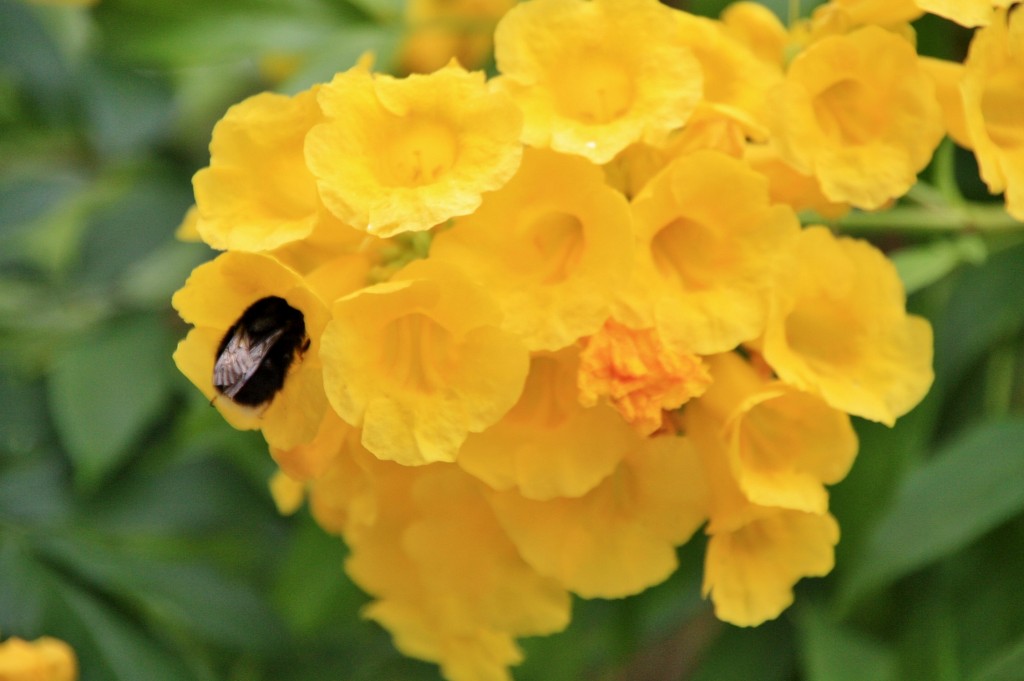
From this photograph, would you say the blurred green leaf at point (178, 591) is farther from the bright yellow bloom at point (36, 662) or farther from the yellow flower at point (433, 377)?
the yellow flower at point (433, 377)

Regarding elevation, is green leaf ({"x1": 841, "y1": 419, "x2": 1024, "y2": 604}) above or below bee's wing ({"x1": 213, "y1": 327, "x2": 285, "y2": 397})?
below

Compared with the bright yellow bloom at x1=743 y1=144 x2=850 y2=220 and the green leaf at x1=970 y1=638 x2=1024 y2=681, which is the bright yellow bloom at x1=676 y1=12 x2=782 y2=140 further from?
the green leaf at x1=970 y1=638 x2=1024 y2=681

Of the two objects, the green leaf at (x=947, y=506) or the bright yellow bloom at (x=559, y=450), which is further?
the green leaf at (x=947, y=506)

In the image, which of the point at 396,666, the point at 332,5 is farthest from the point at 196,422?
the point at 332,5

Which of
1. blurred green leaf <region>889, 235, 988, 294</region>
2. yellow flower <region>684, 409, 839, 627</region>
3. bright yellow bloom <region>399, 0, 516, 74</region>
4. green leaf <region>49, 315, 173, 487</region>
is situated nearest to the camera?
yellow flower <region>684, 409, 839, 627</region>

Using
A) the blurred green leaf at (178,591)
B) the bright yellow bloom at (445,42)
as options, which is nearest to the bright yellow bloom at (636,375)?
the blurred green leaf at (178,591)

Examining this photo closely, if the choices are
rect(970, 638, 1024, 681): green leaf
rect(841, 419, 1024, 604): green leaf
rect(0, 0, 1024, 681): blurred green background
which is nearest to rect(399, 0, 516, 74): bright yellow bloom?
rect(0, 0, 1024, 681): blurred green background

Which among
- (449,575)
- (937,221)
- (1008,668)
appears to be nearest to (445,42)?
(937,221)
